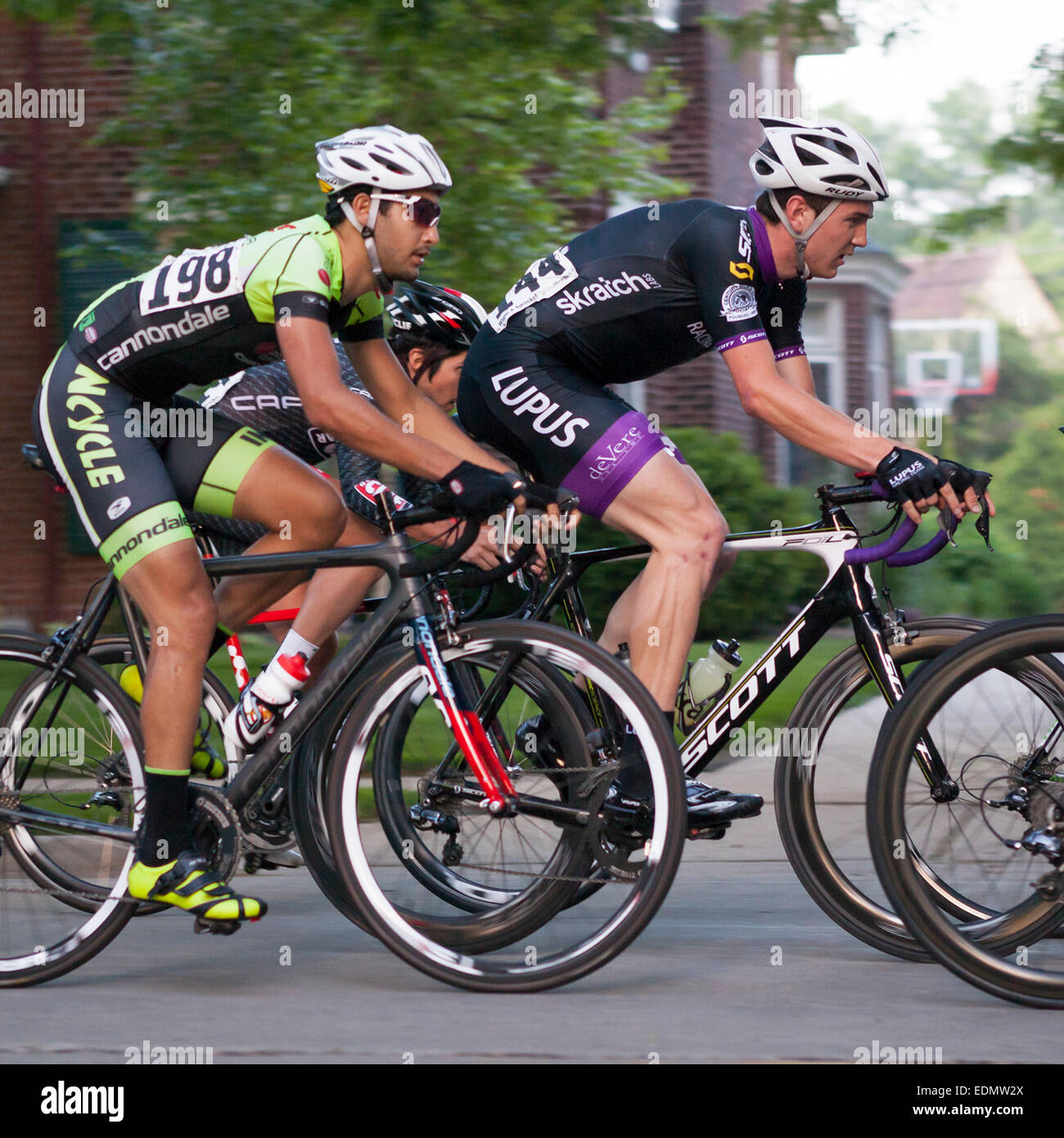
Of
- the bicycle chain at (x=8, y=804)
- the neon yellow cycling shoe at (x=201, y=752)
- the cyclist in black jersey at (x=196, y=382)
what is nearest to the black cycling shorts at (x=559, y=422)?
the cyclist in black jersey at (x=196, y=382)

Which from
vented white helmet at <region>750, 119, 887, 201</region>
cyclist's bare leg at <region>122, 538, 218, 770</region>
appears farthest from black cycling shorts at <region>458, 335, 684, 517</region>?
cyclist's bare leg at <region>122, 538, 218, 770</region>

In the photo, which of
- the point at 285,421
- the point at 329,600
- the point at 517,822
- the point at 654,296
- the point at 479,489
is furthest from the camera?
the point at 285,421

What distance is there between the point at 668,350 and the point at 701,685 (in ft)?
3.14

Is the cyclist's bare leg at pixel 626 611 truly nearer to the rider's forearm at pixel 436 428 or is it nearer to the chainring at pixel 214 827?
the rider's forearm at pixel 436 428

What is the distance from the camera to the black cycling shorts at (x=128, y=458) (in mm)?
4035

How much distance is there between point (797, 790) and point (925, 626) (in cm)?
58

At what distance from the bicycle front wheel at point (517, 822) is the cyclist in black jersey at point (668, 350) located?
0.14 m

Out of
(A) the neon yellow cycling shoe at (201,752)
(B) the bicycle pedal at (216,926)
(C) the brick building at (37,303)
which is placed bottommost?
(C) the brick building at (37,303)

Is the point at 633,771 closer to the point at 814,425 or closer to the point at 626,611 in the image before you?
the point at 626,611

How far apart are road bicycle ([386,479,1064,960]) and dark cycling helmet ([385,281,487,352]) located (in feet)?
3.01

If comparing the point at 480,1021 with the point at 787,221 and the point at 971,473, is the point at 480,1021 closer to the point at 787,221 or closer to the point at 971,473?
the point at 971,473

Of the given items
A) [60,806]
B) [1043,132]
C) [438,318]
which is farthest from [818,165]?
[1043,132]

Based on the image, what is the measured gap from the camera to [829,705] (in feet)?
14.2

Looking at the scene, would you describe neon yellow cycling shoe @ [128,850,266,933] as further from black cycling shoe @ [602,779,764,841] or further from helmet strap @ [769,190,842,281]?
helmet strap @ [769,190,842,281]
